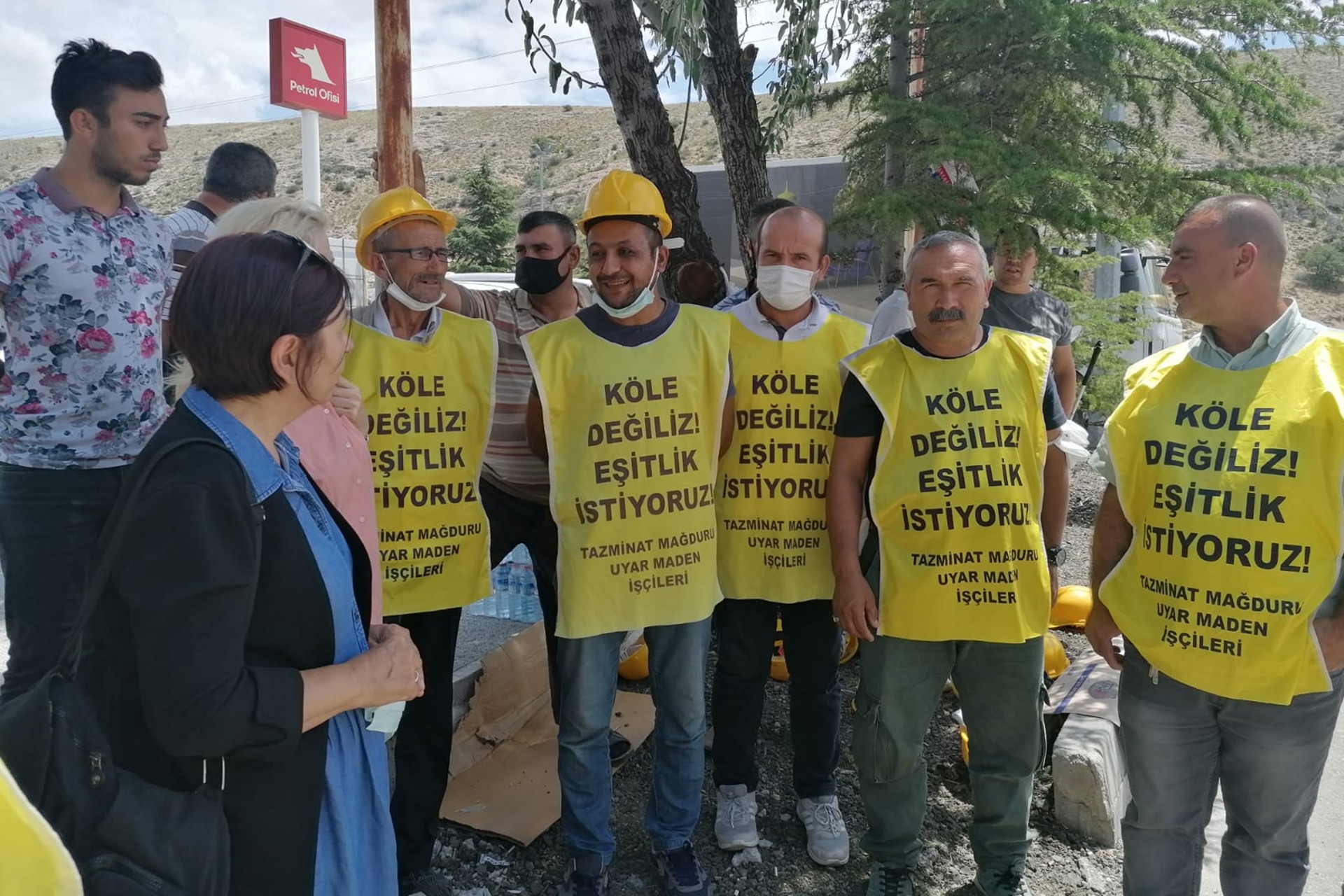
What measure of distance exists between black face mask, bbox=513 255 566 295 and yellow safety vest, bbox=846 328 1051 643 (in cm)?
136

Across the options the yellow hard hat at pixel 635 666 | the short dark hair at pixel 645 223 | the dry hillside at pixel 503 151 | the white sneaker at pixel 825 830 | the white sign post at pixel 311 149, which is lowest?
the white sneaker at pixel 825 830

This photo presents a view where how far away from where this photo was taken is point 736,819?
3.33m

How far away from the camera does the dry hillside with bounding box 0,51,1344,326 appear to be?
42.1m

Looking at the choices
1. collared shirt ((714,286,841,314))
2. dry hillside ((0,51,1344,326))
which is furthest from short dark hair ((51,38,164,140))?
dry hillside ((0,51,1344,326))

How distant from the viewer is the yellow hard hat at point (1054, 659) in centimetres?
461

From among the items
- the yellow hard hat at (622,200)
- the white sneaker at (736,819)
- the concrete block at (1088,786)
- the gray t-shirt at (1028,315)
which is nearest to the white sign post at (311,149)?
the gray t-shirt at (1028,315)

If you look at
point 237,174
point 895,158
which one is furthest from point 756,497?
point 895,158

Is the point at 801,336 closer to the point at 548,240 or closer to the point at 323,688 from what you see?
the point at 548,240

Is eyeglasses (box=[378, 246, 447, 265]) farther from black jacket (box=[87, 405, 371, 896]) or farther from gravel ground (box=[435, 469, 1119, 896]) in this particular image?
gravel ground (box=[435, 469, 1119, 896])

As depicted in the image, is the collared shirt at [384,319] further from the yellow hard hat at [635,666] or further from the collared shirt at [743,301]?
the yellow hard hat at [635,666]

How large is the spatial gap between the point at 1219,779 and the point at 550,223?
2880mm

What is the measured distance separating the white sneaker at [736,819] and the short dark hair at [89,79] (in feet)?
9.99

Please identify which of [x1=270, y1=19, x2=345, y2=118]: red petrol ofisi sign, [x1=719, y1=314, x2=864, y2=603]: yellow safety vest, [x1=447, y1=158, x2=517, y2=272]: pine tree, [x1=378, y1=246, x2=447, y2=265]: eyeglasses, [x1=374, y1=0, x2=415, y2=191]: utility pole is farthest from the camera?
[x1=447, y1=158, x2=517, y2=272]: pine tree

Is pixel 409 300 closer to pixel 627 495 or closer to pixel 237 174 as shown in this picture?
pixel 627 495
